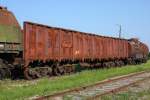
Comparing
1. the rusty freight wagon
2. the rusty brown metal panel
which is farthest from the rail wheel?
the rusty brown metal panel

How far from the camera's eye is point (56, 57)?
23.9m

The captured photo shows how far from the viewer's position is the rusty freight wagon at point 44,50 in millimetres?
19734

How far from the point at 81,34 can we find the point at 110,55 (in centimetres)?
762

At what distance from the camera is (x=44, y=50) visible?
74.4 ft

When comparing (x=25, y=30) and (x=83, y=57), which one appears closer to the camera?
(x=25, y=30)

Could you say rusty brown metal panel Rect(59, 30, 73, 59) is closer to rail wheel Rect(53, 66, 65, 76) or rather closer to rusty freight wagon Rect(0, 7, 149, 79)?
rusty freight wagon Rect(0, 7, 149, 79)

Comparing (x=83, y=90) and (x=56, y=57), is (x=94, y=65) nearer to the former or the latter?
(x=56, y=57)

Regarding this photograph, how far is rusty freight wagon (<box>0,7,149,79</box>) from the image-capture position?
19.7 m

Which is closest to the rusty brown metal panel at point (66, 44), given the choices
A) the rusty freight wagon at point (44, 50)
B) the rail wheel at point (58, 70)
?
the rusty freight wagon at point (44, 50)

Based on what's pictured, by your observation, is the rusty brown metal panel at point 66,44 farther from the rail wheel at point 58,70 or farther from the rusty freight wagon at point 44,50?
the rail wheel at point 58,70

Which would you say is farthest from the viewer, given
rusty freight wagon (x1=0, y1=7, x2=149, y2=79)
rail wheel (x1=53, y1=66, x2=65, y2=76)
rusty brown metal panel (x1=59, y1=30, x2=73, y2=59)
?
rusty brown metal panel (x1=59, y1=30, x2=73, y2=59)

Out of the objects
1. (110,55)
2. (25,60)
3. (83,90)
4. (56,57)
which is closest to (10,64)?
(25,60)

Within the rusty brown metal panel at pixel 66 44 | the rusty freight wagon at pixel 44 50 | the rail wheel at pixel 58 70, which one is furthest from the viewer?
the rusty brown metal panel at pixel 66 44

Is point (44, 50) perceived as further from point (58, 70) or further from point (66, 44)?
point (66, 44)
